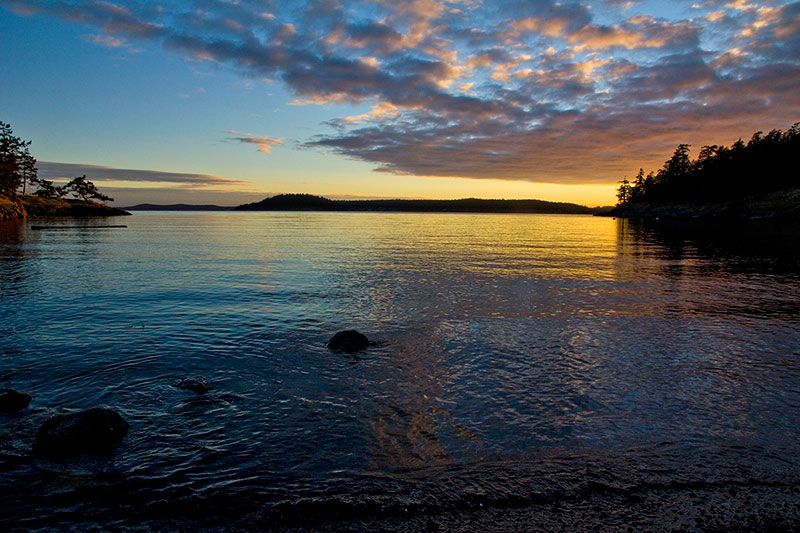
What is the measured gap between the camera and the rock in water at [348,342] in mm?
16156

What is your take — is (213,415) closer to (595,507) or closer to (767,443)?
(595,507)

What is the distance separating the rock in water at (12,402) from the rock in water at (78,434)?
7.75ft

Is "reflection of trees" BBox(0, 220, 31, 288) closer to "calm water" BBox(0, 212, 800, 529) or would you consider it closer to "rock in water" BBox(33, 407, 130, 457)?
"calm water" BBox(0, 212, 800, 529)

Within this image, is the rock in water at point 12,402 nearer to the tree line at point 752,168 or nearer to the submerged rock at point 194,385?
the submerged rock at point 194,385

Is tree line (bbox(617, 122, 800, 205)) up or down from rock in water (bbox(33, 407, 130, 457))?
up

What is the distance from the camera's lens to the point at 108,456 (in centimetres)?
909

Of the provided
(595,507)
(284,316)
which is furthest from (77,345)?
(595,507)

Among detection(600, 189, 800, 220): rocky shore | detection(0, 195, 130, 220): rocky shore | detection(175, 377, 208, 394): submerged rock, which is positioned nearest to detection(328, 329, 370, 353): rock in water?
detection(175, 377, 208, 394): submerged rock

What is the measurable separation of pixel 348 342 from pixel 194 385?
211 inches

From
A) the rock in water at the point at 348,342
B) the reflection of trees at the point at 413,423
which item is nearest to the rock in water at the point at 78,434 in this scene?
the reflection of trees at the point at 413,423

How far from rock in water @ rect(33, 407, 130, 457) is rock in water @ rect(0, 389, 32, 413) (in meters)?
2.36

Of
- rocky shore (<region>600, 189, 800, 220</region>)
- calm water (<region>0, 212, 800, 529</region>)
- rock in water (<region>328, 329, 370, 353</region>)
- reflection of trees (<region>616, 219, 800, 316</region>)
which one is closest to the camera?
calm water (<region>0, 212, 800, 529</region>)

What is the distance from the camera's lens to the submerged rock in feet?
41.2

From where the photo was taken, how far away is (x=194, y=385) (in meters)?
12.7
